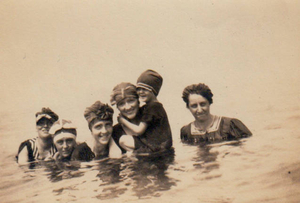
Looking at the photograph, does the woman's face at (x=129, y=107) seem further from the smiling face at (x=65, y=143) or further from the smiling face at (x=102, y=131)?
the smiling face at (x=65, y=143)

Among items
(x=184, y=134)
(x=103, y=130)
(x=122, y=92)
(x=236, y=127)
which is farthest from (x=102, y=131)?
(x=236, y=127)

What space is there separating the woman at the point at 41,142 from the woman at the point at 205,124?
1269mm

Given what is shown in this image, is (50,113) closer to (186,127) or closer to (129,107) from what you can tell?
(129,107)

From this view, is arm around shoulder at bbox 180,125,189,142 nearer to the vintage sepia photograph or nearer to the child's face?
the vintage sepia photograph

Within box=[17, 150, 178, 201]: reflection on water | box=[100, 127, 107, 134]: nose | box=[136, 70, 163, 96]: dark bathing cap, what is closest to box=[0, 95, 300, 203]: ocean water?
box=[17, 150, 178, 201]: reflection on water

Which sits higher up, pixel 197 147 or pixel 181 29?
pixel 181 29

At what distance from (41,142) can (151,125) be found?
1093mm

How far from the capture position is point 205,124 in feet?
11.1

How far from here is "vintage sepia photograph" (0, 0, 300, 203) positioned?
326 centimetres

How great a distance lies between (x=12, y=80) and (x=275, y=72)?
256 centimetres

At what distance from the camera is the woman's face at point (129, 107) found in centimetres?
334

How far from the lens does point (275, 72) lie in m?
3.52

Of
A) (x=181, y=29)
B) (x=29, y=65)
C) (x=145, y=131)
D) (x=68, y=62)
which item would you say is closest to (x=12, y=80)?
(x=29, y=65)

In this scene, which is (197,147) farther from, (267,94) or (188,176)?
(267,94)
